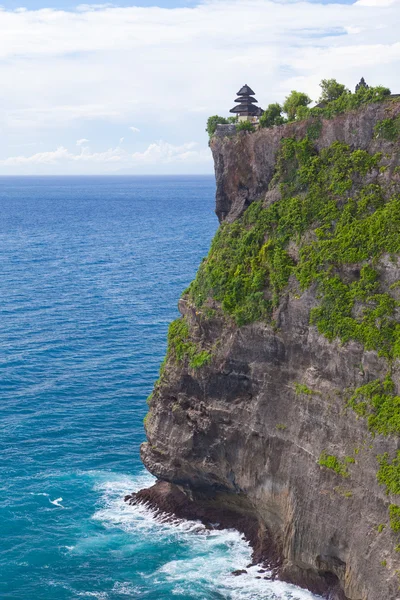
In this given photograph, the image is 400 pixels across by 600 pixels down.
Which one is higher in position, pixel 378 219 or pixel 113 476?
pixel 378 219

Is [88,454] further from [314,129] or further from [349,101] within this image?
[349,101]

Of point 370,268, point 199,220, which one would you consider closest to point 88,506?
point 370,268

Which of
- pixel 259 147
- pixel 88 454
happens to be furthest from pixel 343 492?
pixel 88 454

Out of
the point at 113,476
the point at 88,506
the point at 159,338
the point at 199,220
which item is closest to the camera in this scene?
the point at 88,506

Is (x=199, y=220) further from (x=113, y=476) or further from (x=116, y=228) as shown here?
(x=113, y=476)

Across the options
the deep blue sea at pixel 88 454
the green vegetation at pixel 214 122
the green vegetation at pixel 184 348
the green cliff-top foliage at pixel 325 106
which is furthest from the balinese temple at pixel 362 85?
the deep blue sea at pixel 88 454

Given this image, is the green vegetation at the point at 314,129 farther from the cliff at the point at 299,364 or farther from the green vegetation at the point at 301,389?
the green vegetation at the point at 301,389
